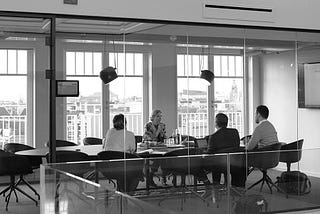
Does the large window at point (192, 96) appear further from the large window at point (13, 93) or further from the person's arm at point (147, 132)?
the large window at point (13, 93)

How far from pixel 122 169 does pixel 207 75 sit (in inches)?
75.1

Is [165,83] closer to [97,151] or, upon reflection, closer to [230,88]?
[230,88]

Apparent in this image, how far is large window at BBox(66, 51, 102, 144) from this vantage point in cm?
661

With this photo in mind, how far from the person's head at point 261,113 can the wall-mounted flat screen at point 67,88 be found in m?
2.77

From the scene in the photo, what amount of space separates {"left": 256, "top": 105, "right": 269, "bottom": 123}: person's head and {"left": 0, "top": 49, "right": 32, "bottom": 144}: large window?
333cm

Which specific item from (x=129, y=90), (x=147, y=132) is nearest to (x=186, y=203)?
(x=147, y=132)

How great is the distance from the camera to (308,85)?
835 centimetres

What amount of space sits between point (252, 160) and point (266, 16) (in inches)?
80.1

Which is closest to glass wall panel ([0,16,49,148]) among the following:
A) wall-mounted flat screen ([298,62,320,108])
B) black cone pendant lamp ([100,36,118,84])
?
black cone pendant lamp ([100,36,118,84])

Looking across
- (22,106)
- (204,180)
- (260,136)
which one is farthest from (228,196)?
(22,106)

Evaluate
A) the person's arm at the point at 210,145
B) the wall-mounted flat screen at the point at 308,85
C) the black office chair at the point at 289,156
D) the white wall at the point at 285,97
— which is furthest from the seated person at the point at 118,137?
the wall-mounted flat screen at the point at 308,85

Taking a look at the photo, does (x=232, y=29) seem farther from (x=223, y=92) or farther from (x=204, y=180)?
(x=204, y=180)

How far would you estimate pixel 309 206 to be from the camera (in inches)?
291

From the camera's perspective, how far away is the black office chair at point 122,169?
6.35m
